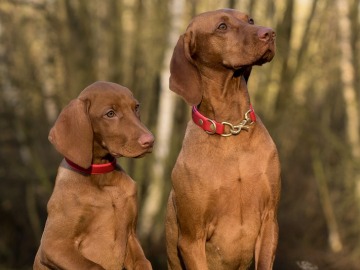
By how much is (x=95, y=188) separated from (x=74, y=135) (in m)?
0.43

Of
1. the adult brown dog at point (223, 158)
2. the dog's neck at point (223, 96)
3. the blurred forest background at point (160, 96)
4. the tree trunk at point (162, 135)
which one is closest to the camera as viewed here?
the adult brown dog at point (223, 158)

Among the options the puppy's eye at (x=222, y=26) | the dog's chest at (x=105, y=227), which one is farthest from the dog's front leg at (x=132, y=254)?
the puppy's eye at (x=222, y=26)

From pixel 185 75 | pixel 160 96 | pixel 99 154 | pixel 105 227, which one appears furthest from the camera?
pixel 160 96

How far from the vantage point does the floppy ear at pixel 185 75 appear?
7.02m

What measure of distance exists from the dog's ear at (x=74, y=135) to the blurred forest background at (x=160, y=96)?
872 centimetres

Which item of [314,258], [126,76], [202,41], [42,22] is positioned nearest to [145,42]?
[126,76]

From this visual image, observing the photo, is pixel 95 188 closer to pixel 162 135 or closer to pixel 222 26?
pixel 222 26

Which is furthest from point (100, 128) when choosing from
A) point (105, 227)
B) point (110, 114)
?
A: point (105, 227)

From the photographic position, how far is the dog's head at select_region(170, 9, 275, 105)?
22.2 ft

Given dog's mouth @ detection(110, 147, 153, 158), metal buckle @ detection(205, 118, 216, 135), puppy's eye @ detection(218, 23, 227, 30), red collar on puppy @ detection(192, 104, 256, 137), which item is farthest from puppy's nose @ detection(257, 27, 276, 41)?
dog's mouth @ detection(110, 147, 153, 158)

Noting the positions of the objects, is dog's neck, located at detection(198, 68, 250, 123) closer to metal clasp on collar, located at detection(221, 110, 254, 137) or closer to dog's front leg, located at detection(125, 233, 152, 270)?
metal clasp on collar, located at detection(221, 110, 254, 137)

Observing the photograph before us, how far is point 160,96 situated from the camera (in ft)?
55.6

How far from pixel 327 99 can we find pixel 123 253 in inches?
480

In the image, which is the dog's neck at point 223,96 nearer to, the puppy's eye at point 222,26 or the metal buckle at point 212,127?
the metal buckle at point 212,127
